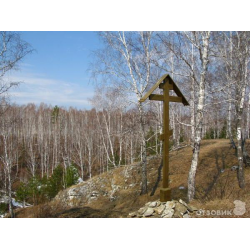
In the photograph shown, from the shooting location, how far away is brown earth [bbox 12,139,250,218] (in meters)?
5.31

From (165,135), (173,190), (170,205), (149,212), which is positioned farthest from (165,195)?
(173,190)

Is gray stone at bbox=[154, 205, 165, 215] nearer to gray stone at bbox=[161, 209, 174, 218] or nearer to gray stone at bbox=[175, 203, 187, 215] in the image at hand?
gray stone at bbox=[161, 209, 174, 218]

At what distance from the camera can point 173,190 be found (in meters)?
7.31

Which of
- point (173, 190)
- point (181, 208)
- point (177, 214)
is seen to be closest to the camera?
point (177, 214)

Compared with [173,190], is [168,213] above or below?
above

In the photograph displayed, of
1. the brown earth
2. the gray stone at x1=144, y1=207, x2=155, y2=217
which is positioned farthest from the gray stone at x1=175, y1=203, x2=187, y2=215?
the brown earth

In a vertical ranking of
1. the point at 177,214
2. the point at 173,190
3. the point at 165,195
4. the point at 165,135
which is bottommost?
the point at 173,190

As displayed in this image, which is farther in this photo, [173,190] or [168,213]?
[173,190]

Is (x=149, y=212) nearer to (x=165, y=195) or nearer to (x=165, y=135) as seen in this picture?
(x=165, y=195)

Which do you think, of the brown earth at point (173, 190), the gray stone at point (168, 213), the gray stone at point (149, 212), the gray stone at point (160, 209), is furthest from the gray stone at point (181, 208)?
the brown earth at point (173, 190)

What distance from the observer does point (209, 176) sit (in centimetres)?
785
